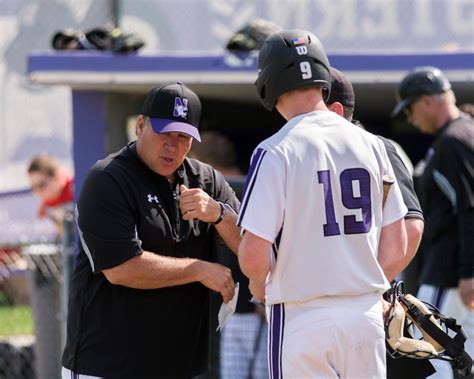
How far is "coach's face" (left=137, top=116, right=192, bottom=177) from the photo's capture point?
4398 mm

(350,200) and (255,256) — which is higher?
(350,200)

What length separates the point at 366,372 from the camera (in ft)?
12.4

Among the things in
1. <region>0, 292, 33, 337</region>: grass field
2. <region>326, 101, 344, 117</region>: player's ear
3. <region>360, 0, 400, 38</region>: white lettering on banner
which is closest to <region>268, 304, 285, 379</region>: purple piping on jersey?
<region>326, 101, 344, 117</region>: player's ear

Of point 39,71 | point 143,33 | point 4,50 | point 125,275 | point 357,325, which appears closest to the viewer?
point 357,325

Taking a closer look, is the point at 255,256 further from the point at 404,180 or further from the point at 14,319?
the point at 14,319

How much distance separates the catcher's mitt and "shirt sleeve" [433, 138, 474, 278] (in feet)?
5.57

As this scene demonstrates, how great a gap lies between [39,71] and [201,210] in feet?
11.7

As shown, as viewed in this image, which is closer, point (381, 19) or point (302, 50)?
point (302, 50)

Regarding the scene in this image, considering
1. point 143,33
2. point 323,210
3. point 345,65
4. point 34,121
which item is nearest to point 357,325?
point 323,210

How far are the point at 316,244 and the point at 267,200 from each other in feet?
0.79

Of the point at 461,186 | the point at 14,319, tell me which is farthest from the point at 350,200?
the point at 14,319

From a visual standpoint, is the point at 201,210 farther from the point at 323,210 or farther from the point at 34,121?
the point at 34,121

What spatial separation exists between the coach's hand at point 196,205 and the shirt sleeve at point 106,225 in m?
0.23

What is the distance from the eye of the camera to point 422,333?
436 cm
